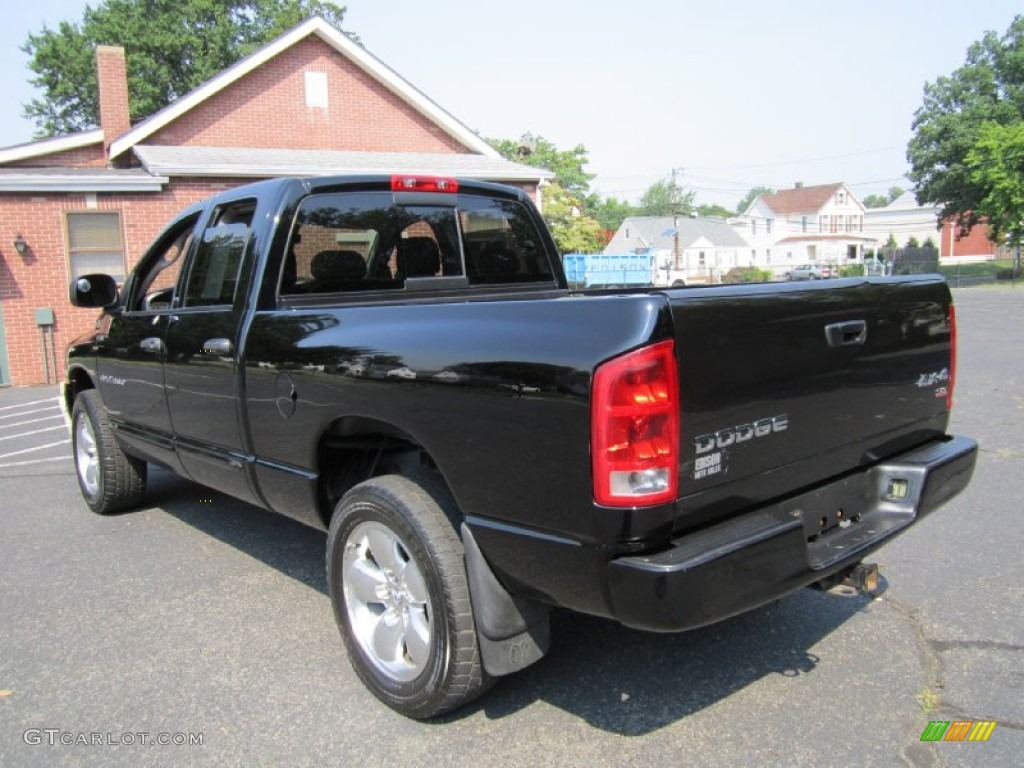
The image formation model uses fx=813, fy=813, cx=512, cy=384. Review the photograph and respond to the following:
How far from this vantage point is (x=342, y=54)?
18.4 m

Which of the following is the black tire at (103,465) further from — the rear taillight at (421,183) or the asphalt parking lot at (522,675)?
the rear taillight at (421,183)

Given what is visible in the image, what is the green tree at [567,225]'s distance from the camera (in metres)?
29.0

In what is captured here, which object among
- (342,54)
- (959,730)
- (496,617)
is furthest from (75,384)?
(342,54)

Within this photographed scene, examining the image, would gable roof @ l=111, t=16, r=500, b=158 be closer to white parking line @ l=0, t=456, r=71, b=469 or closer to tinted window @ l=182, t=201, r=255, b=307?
white parking line @ l=0, t=456, r=71, b=469

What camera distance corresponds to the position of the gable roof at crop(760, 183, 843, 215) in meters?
80.5

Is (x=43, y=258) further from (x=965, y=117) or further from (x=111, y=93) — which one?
(x=965, y=117)

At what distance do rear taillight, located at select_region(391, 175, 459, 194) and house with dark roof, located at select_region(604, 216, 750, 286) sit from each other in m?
70.1

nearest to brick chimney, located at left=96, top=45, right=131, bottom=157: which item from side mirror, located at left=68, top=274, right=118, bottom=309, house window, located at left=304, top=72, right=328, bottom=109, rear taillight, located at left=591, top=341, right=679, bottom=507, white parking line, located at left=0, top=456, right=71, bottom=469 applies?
house window, located at left=304, top=72, right=328, bottom=109

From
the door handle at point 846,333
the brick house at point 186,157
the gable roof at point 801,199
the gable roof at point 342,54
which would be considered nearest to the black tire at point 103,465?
the door handle at point 846,333

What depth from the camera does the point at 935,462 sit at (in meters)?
3.08

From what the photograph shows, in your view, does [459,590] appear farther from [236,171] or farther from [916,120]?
[916,120]

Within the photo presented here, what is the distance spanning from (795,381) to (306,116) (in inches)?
693

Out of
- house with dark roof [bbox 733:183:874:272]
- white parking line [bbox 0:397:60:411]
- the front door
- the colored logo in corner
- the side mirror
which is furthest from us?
house with dark roof [bbox 733:183:874:272]

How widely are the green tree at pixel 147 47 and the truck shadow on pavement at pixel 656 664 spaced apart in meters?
40.6
